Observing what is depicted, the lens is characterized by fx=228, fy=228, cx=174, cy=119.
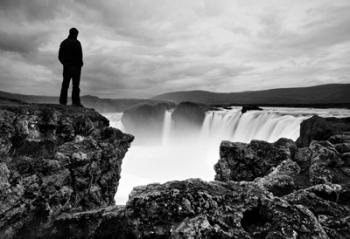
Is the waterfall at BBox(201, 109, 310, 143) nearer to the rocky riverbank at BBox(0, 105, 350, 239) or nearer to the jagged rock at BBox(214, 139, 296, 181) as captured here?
the rocky riverbank at BBox(0, 105, 350, 239)

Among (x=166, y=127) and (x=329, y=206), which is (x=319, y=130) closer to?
(x=329, y=206)

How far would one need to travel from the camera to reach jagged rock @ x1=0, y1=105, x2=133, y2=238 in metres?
7.05

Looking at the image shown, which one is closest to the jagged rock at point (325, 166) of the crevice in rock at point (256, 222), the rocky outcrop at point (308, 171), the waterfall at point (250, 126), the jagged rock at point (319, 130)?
the rocky outcrop at point (308, 171)

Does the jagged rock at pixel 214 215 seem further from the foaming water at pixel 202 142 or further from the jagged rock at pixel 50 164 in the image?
the foaming water at pixel 202 142

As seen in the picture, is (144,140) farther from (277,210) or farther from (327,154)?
(277,210)

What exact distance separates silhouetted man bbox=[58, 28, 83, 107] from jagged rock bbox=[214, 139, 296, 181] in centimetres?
972

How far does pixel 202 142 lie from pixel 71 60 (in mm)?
36983

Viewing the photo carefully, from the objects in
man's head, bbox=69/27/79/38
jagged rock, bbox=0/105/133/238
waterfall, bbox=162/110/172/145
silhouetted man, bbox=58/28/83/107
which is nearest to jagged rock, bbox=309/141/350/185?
jagged rock, bbox=0/105/133/238

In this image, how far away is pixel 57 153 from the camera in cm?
926

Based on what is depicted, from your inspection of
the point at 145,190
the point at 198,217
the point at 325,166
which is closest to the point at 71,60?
the point at 145,190

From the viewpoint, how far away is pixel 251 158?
12.4 meters

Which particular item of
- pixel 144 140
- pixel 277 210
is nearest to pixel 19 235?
pixel 277 210

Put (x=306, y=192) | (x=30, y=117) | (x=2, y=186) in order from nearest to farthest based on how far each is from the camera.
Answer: (x=306, y=192), (x=2, y=186), (x=30, y=117)

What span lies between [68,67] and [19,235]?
30.6 feet
